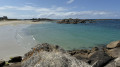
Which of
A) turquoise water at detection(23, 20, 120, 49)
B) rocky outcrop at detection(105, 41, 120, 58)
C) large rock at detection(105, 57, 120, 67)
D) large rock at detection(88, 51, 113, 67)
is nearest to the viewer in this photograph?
large rock at detection(105, 57, 120, 67)

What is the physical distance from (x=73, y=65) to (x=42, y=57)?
121cm

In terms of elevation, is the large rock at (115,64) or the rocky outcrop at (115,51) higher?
the large rock at (115,64)

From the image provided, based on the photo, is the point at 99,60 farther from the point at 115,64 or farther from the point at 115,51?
the point at 115,51

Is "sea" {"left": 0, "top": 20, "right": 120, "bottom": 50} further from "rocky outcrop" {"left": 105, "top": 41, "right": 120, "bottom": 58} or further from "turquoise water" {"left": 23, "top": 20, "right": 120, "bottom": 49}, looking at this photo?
"rocky outcrop" {"left": 105, "top": 41, "right": 120, "bottom": 58}

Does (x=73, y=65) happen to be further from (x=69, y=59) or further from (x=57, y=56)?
(x=57, y=56)

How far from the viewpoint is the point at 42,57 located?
4074 millimetres

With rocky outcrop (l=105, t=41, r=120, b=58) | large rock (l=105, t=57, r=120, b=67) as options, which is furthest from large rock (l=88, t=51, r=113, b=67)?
rocky outcrop (l=105, t=41, r=120, b=58)

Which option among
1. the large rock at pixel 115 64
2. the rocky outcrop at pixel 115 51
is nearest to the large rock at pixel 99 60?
the large rock at pixel 115 64

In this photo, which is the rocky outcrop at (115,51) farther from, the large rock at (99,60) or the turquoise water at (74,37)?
the turquoise water at (74,37)

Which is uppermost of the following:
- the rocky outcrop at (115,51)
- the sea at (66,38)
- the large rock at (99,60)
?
the large rock at (99,60)

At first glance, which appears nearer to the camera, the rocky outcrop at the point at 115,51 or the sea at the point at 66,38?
the rocky outcrop at the point at 115,51

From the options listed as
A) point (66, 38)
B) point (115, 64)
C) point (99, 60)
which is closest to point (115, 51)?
point (99, 60)

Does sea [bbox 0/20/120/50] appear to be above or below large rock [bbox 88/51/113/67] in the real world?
below

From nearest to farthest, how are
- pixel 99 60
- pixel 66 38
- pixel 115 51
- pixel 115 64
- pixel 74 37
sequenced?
pixel 115 64 < pixel 99 60 < pixel 115 51 < pixel 66 38 < pixel 74 37
